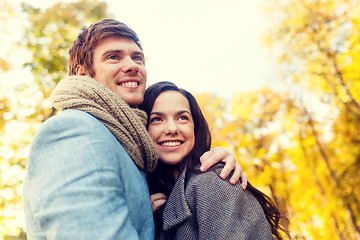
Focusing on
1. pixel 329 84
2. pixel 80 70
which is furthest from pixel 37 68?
pixel 329 84

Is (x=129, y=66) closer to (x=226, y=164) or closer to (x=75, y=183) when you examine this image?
(x=226, y=164)

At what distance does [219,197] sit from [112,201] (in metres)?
0.91

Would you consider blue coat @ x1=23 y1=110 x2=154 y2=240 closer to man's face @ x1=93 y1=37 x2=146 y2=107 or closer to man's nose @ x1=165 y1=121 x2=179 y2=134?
man's face @ x1=93 y1=37 x2=146 y2=107

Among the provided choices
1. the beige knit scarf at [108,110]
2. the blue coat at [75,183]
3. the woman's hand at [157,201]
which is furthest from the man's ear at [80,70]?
the woman's hand at [157,201]

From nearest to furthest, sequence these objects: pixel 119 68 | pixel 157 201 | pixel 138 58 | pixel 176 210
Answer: pixel 176 210, pixel 119 68, pixel 157 201, pixel 138 58

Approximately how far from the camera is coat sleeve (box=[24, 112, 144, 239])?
917mm

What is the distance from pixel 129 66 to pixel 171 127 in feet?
2.23

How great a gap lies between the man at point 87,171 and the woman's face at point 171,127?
0.53 meters

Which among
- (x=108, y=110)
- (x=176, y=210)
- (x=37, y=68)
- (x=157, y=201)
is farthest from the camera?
(x=37, y=68)

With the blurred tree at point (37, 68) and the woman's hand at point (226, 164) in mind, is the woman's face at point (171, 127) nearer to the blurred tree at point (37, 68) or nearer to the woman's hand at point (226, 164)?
the woman's hand at point (226, 164)

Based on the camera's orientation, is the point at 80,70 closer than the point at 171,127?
Yes

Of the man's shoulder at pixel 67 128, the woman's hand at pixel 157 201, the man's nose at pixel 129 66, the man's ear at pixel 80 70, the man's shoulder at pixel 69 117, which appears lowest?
the woman's hand at pixel 157 201

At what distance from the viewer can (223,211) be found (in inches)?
65.1

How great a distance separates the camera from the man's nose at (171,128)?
2.33 m
